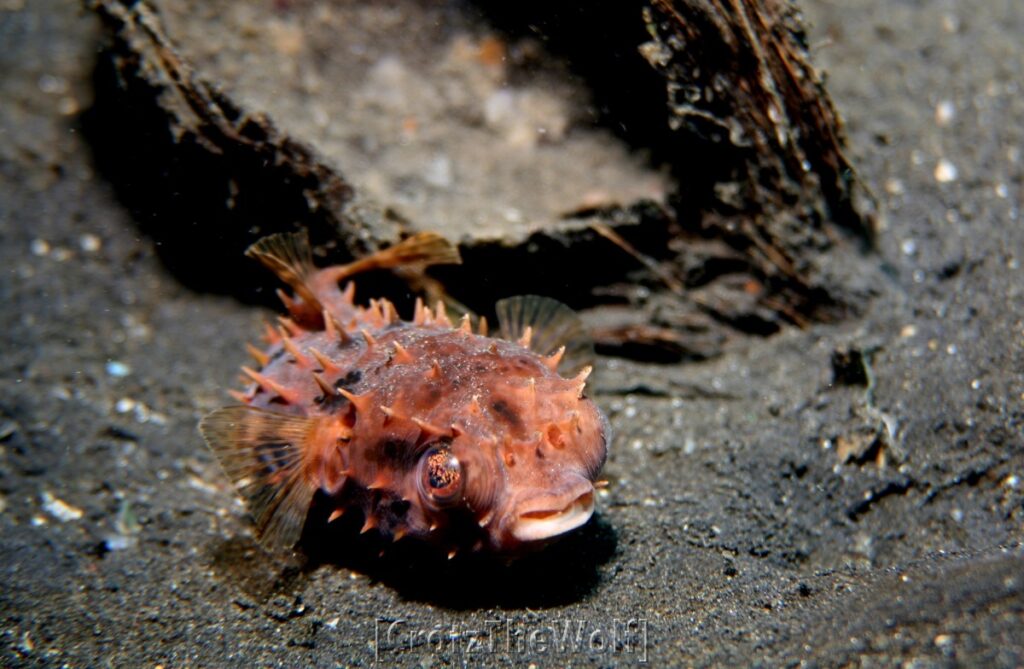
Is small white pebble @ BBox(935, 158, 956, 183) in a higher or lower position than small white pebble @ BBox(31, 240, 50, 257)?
higher

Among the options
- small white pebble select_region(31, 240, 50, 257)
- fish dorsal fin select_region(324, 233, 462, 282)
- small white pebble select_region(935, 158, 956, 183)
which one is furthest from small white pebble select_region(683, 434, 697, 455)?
small white pebble select_region(31, 240, 50, 257)

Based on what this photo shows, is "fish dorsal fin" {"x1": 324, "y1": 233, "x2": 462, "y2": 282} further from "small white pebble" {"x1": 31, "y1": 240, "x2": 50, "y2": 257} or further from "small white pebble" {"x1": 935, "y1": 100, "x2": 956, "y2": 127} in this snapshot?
"small white pebble" {"x1": 935, "y1": 100, "x2": 956, "y2": 127}

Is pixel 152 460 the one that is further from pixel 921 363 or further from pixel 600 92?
pixel 921 363

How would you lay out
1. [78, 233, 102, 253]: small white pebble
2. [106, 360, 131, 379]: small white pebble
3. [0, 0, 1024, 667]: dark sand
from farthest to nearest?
1. [78, 233, 102, 253]: small white pebble
2. [106, 360, 131, 379]: small white pebble
3. [0, 0, 1024, 667]: dark sand

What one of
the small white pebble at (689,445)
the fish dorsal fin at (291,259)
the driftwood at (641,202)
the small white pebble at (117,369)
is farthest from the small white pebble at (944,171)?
the small white pebble at (117,369)

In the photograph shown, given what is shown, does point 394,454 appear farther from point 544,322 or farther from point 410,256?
point 410,256

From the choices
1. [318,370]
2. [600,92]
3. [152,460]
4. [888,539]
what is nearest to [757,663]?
[888,539]

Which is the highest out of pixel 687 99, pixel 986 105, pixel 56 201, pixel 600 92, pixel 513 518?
pixel 986 105
